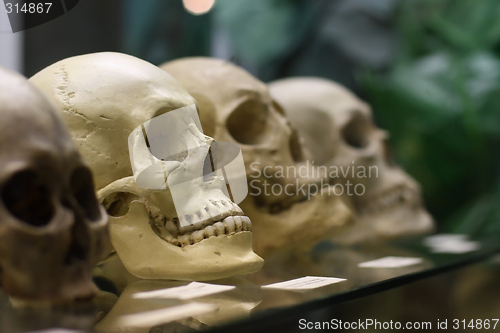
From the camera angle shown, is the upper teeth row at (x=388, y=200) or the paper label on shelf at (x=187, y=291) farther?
the upper teeth row at (x=388, y=200)

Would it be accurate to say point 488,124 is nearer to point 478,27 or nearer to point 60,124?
point 478,27

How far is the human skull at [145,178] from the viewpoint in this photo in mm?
993

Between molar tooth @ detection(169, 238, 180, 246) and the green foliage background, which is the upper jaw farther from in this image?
the green foliage background

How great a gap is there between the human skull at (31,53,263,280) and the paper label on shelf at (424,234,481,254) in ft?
2.78

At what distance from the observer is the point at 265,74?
254cm

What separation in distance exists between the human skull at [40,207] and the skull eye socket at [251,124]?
66cm

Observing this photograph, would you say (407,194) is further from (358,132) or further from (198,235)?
(198,235)

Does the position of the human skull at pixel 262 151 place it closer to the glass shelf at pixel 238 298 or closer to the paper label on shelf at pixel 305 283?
the glass shelf at pixel 238 298

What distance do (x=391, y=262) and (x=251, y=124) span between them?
1.66ft

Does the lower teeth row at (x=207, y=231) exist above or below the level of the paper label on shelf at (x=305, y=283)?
above

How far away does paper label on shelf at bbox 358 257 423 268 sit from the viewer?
1286mm

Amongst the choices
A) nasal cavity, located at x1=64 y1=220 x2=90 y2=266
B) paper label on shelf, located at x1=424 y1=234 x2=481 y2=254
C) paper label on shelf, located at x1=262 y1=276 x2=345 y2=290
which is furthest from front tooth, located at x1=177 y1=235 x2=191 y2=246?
paper label on shelf, located at x1=424 y1=234 x2=481 y2=254

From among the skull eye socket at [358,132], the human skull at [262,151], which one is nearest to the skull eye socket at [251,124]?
the human skull at [262,151]

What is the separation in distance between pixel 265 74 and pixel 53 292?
1.95 m
